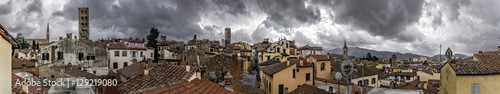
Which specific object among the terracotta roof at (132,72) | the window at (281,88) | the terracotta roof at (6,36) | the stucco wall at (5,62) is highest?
the terracotta roof at (6,36)

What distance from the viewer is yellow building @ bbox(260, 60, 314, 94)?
31.6m

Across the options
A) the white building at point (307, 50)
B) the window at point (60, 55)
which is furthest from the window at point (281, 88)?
the white building at point (307, 50)

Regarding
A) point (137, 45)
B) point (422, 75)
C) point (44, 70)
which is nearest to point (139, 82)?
point (44, 70)

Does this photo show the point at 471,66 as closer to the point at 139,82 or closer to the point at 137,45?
the point at 139,82

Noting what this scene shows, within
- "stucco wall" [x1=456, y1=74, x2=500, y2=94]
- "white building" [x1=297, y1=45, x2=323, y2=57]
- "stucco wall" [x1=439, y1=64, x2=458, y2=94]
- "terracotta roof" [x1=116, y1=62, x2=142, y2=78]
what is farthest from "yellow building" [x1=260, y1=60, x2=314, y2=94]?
"white building" [x1=297, y1=45, x2=323, y2=57]

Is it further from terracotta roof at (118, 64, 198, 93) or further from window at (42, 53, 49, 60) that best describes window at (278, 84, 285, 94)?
window at (42, 53, 49, 60)

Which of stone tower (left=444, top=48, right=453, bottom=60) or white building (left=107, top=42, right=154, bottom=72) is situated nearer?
stone tower (left=444, top=48, right=453, bottom=60)

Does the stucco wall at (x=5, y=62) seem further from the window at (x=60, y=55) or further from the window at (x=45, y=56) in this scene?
the window at (x=45, y=56)

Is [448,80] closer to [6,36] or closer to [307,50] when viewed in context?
[6,36]

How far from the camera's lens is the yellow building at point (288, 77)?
3156 centimetres

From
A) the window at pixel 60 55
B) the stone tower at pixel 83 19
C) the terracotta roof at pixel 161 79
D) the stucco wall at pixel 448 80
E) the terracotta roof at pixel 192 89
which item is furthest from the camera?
the stone tower at pixel 83 19

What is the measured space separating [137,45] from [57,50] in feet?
35.2

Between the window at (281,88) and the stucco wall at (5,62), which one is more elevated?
the stucco wall at (5,62)

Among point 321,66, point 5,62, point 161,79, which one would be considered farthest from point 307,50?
point 5,62
